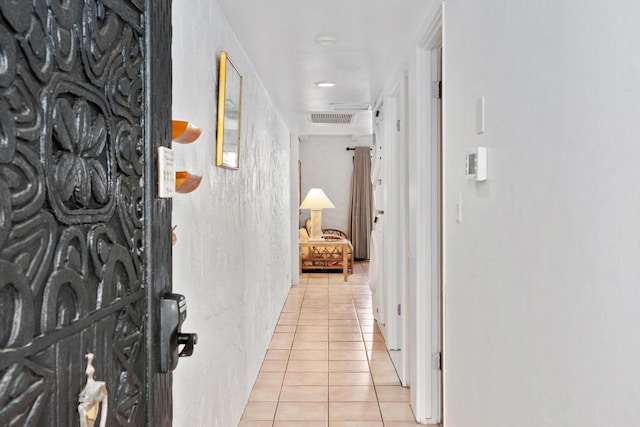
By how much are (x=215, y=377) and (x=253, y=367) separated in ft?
3.81

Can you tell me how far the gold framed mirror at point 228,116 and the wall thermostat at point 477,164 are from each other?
1158mm

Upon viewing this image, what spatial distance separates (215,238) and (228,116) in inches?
25.1

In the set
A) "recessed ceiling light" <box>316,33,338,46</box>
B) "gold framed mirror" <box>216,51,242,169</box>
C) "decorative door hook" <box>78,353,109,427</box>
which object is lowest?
"decorative door hook" <box>78,353,109,427</box>

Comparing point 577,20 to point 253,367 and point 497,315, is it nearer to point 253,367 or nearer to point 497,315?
point 497,315

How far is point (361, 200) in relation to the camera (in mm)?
9359

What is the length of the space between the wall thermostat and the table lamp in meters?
6.05

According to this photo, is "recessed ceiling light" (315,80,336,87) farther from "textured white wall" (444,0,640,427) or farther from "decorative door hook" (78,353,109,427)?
"decorative door hook" (78,353,109,427)

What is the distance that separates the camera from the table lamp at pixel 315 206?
7906 millimetres

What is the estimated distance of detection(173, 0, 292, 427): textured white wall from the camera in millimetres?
1817

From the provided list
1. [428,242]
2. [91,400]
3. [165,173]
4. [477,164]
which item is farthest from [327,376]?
[91,400]

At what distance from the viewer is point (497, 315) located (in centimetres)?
155

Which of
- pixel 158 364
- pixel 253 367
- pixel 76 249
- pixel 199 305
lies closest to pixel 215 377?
pixel 199 305

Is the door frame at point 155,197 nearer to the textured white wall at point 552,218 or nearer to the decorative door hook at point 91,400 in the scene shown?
the decorative door hook at point 91,400

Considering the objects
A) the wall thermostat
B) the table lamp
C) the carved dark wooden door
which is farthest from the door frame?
the table lamp
